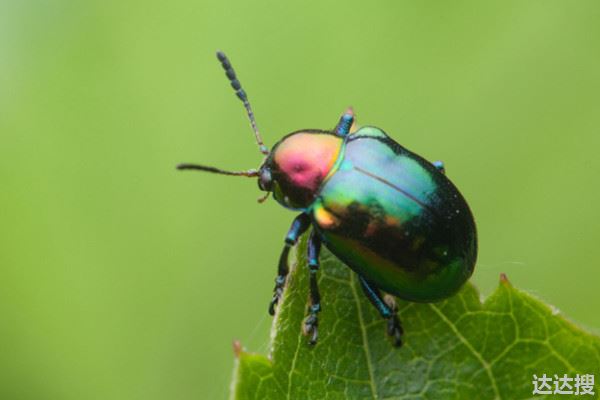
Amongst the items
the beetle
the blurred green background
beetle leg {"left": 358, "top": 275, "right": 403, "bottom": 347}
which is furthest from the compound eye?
the blurred green background

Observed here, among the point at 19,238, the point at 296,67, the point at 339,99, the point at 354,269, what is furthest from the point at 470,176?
the point at 19,238

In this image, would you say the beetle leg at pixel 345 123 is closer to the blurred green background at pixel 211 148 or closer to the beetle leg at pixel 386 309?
the beetle leg at pixel 386 309

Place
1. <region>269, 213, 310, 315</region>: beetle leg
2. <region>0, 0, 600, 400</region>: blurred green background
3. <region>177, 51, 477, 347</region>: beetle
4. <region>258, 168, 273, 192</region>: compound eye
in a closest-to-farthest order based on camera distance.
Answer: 1. <region>177, 51, 477, 347</region>: beetle
2. <region>269, 213, 310, 315</region>: beetle leg
3. <region>258, 168, 273, 192</region>: compound eye
4. <region>0, 0, 600, 400</region>: blurred green background

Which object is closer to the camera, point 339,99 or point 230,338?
point 230,338

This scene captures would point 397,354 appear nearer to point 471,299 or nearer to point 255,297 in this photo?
point 471,299

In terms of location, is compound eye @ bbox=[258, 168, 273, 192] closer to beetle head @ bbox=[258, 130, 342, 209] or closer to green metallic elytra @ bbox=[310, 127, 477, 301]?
beetle head @ bbox=[258, 130, 342, 209]

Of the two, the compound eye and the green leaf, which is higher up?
the compound eye

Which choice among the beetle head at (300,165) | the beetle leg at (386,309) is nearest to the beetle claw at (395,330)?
the beetle leg at (386,309)
